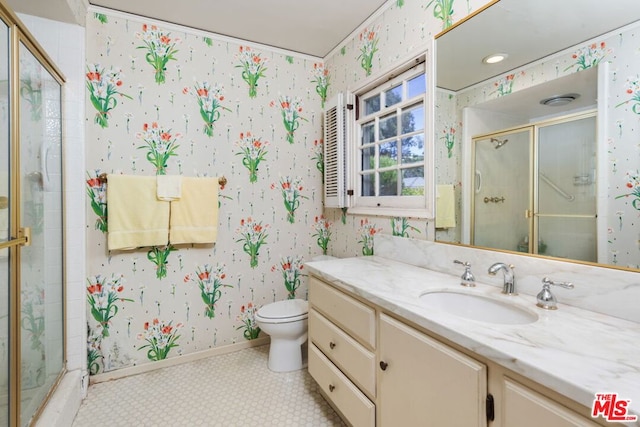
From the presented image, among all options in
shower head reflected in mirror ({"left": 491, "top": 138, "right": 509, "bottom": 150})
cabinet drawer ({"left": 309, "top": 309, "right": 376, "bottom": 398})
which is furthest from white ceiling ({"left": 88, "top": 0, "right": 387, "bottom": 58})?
cabinet drawer ({"left": 309, "top": 309, "right": 376, "bottom": 398})

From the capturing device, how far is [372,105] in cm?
213

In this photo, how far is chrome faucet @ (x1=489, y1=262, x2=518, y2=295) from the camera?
1.18 meters

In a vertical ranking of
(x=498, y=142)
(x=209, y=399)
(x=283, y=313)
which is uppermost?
(x=498, y=142)

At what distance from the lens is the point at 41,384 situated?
4.85 feet

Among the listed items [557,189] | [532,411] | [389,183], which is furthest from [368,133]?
[532,411]

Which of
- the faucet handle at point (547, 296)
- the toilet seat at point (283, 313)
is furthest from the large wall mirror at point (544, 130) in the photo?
the toilet seat at point (283, 313)

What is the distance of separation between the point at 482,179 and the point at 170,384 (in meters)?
2.16

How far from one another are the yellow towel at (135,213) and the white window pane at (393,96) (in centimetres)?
160

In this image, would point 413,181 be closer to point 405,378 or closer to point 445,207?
point 445,207

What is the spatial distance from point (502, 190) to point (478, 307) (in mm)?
515

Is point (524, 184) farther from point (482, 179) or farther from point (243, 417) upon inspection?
point (243, 417)

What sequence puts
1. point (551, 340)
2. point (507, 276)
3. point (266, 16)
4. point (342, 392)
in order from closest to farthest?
point (551, 340)
point (507, 276)
point (342, 392)
point (266, 16)

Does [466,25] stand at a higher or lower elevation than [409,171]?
higher

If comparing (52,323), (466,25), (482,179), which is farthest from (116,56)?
(482,179)
